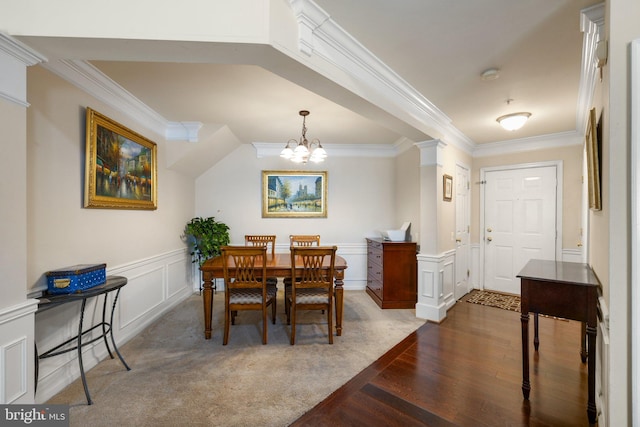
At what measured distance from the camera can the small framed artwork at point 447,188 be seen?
3408 mm

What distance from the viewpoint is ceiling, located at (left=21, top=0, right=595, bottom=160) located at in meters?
1.48

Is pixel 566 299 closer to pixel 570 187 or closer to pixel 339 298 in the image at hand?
pixel 339 298

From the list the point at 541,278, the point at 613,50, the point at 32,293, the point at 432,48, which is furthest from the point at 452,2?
the point at 32,293

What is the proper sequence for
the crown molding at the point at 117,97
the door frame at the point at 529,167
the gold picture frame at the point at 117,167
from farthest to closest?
the door frame at the point at 529,167
the gold picture frame at the point at 117,167
the crown molding at the point at 117,97

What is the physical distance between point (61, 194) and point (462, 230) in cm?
482

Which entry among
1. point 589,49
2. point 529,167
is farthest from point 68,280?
point 529,167

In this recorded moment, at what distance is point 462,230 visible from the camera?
164 inches

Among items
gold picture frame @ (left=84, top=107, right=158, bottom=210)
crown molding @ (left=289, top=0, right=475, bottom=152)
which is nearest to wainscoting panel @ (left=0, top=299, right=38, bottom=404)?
gold picture frame @ (left=84, top=107, right=158, bottom=210)

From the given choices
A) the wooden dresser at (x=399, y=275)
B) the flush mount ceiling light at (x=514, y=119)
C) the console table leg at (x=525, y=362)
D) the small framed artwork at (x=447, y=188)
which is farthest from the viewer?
the wooden dresser at (x=399, y=275)

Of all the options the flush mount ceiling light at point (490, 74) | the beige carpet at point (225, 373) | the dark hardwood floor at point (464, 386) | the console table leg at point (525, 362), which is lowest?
the dark hardwood floor at point (464, 386)

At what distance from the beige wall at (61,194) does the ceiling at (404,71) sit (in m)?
0.43

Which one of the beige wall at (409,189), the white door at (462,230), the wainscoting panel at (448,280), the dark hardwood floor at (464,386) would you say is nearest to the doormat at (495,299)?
the white door at (462,230)

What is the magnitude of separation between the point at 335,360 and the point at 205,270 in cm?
155

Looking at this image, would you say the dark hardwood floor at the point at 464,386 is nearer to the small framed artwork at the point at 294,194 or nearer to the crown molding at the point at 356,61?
the crown molding at the point at 356,61
